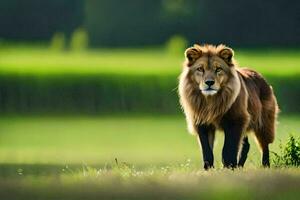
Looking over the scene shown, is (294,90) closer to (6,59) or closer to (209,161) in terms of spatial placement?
(6,59)

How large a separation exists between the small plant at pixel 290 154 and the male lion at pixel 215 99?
0.35 meters

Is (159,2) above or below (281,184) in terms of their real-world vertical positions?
above

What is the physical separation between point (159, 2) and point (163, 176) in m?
19.7

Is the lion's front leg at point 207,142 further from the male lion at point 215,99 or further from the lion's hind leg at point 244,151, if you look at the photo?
the lion's hind leg at point 244,151

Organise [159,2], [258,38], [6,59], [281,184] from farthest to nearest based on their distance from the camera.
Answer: [159,2]
[258,38]
[6,59]
[281,184]

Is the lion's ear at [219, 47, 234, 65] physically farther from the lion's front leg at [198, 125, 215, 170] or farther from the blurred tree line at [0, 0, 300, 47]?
the blurred tree line at [0, 0, 300, 47]

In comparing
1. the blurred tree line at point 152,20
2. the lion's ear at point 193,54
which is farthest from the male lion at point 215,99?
the blurred tree line at point 152,20

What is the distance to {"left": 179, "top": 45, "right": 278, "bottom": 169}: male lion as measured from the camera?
8180mm

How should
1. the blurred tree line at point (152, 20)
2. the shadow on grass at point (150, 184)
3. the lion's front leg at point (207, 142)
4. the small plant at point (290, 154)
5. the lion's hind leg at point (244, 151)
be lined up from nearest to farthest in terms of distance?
1. the shadow on grass at point (150, 184)
2. the lion's front leg at point (207, 142)
3. the small plant at point (290, 154)
4. the lion's hind leg at point (244, 151)
5. the blurred tree line at point (152, 20)

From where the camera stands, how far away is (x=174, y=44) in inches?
898

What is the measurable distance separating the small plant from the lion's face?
98cm

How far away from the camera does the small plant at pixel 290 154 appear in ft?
28.9

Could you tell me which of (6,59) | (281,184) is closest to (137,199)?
(281,184)

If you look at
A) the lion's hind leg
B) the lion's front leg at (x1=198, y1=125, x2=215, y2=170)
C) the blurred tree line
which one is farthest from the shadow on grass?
the blurred tree line
